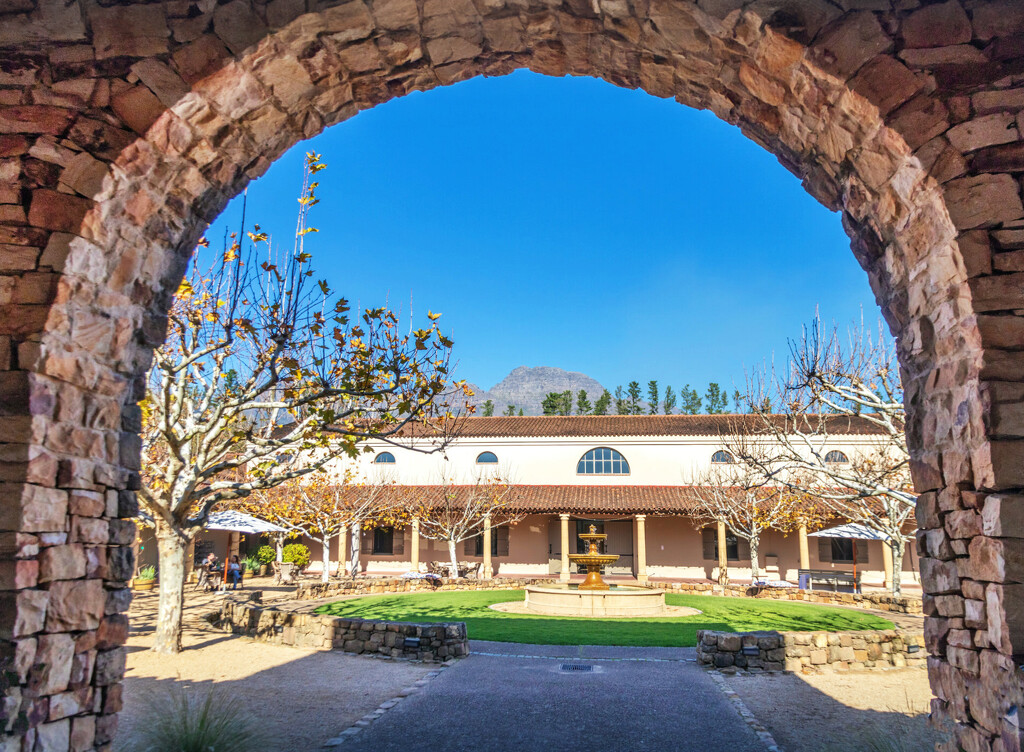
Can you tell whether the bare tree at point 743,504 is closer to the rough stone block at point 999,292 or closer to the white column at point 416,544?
the white column at point 416,544

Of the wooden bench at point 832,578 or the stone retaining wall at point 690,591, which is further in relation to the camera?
the wooden bench at point 832,578

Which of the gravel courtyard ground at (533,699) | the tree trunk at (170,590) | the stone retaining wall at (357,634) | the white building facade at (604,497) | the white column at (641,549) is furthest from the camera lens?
the white building facade at (604,497)

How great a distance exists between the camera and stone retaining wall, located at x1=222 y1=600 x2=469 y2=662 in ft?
36.6

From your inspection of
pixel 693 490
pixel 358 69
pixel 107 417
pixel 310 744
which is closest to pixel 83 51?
pixel 358 69

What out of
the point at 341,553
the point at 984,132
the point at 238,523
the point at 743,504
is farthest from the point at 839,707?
the point at 341,553

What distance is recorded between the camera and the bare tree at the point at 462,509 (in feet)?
88.3

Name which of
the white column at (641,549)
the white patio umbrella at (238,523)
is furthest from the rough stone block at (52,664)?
the white column at (641,549)

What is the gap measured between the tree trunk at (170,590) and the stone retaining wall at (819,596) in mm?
16784

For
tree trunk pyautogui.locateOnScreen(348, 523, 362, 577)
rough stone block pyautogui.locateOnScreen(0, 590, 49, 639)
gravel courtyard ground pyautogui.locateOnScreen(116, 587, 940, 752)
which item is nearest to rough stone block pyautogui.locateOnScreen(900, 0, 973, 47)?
gravel courtyard ground pyautogui.locateOnScreen(116, 587, 940, 752)

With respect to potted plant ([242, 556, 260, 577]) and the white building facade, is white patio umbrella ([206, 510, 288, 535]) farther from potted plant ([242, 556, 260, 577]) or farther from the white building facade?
potted plant ([242, 556, 260, 577])

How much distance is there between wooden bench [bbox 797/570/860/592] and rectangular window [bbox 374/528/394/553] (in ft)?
55.3

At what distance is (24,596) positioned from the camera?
13.2 ft

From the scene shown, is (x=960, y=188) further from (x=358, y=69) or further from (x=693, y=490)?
(x=693, y=490)

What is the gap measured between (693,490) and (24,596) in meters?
26.6
